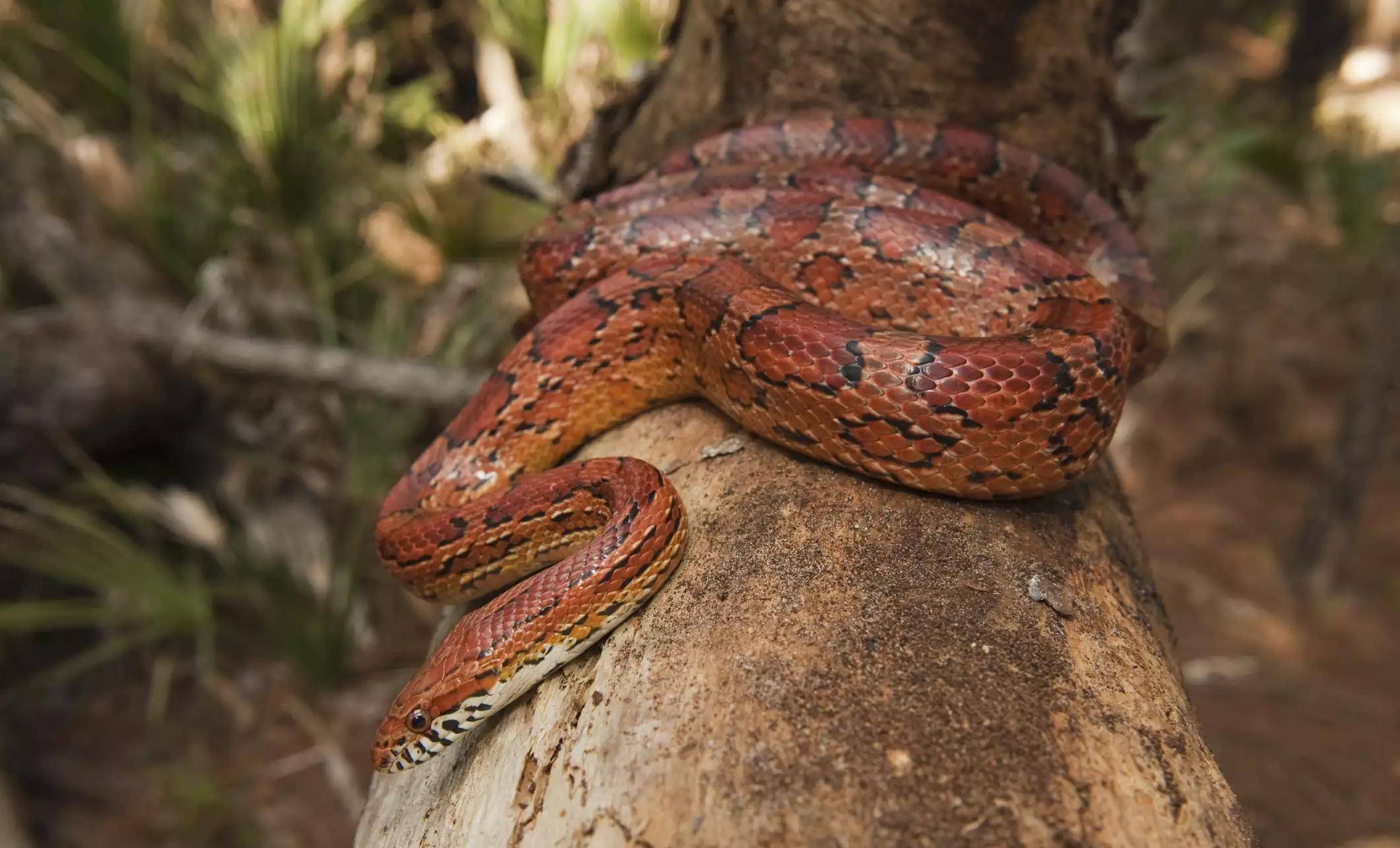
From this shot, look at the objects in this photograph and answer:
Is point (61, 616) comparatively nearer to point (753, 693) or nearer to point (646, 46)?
point (753, 693)

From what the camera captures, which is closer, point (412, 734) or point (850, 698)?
point (850, 698)

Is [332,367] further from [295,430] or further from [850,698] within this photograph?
[850,698]

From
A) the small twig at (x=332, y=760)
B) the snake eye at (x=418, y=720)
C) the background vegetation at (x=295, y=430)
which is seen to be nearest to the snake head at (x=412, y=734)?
the snake eye at (x=418, y=720)

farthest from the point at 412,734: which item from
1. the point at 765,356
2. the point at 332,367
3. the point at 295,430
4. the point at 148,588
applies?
the point at 295,430

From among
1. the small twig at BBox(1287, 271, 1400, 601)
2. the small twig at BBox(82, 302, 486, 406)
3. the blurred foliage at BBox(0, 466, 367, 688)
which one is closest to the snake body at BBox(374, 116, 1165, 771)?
the small twig at BBox(82, 302, 486, 406)

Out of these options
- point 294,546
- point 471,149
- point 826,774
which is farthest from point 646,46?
point 826,774

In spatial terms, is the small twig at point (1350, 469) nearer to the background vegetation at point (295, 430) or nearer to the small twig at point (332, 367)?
the background vegetation at point (295, 430)

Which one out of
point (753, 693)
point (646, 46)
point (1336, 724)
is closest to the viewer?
point (753, 693)
